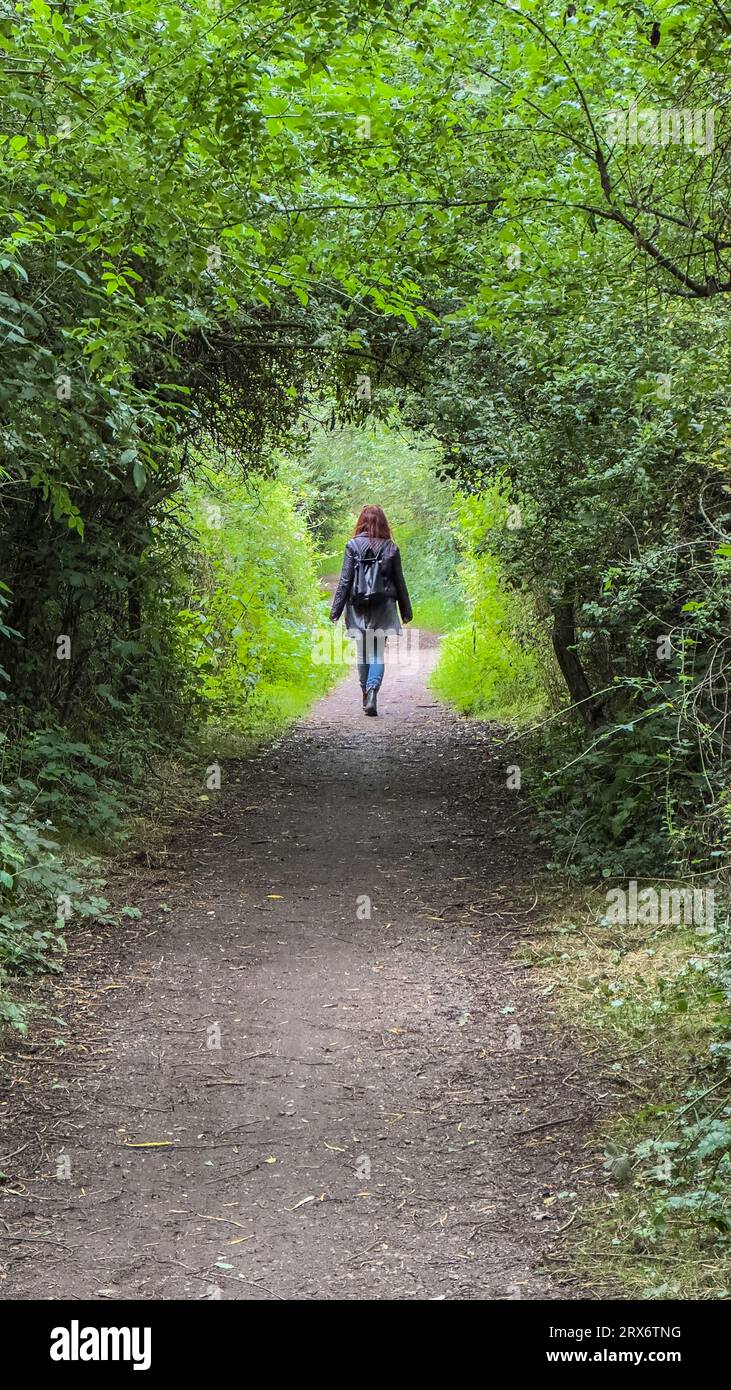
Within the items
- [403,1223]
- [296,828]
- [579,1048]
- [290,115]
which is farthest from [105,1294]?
[296,828]

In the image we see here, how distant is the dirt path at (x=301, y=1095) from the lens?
3.61 meters

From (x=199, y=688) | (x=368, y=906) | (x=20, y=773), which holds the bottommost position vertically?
(x=368, y=906)

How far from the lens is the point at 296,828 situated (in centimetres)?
905

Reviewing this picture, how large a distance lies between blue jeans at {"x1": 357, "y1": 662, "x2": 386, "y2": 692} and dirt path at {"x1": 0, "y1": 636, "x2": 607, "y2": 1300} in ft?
15.9

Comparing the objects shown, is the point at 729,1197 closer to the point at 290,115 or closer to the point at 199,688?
the point at 290,115

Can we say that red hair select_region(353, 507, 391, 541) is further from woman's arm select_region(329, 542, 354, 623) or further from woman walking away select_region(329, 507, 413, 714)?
woman's arm select_region(329, 542, 354, 623)

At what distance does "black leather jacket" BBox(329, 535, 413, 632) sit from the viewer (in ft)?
40.8

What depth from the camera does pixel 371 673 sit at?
1325 centimetres

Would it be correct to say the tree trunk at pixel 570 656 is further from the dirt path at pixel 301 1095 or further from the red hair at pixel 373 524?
the red hair at pixel 373 524

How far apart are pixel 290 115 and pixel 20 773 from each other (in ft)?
14.2
